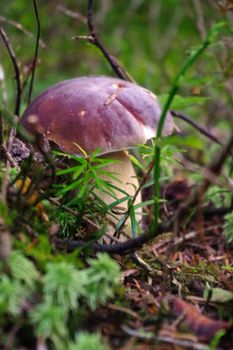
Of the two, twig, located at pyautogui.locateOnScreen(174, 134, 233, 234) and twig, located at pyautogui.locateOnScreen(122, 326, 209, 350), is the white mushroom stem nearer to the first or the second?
twig, located at pyautogui.locateOnScreen(174, 134, 233, 234)

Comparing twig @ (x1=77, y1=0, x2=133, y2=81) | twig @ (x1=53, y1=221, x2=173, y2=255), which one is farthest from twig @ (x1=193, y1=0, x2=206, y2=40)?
twig @ (x1=53, y1=221, x2=173, y2=255)

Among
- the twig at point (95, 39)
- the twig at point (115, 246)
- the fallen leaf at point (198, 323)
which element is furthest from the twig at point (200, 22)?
the fallen leaf at point (198, 323)

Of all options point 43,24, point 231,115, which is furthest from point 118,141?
point 43,24

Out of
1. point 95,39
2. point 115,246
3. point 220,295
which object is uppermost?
point 95,39

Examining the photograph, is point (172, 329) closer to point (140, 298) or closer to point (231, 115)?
point (140, 298)

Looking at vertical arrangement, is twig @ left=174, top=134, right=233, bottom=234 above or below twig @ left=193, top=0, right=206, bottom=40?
below

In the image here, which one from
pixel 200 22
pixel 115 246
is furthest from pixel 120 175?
pixel 200 22

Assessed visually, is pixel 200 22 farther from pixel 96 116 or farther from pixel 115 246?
pixel 115 246

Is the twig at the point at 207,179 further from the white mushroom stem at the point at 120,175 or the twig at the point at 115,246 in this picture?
the white mushroom stem at the point at 120,175
